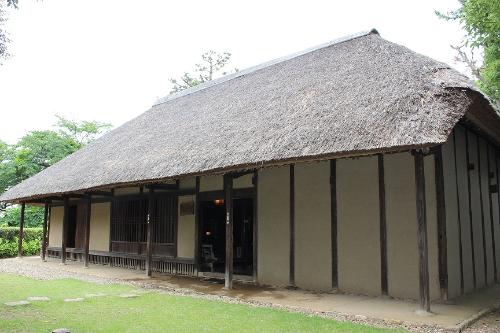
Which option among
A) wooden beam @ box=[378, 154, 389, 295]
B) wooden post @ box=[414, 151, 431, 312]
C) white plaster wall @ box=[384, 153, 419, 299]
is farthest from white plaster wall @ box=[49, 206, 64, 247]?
wooden post @ box=[414, 151, 431, 312]

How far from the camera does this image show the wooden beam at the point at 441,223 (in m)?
6.54

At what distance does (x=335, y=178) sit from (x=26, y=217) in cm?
2284

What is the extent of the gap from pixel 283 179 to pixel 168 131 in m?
4.51

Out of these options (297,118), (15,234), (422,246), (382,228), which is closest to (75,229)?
(15,234)

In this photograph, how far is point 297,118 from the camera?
7.68 metres

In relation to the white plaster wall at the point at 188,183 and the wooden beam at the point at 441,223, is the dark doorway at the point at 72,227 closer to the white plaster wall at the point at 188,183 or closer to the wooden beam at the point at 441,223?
the white plaster wall at the point at 188,183

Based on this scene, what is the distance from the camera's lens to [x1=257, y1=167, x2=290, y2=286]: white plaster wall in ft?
27.8

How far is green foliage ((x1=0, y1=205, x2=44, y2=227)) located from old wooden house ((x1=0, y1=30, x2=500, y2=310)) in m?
15.7

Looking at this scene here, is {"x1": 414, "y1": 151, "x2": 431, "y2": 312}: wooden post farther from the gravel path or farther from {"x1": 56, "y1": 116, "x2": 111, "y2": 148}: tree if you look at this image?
{"x1": 56, "y1": 116, "x2": 111, "y2": 148}: tree

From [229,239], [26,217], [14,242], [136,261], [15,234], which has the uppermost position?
[26,217]

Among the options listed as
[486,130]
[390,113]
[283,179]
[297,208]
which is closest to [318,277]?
[297,208]

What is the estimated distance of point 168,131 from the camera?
1186 cm

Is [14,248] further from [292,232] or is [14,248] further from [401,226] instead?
[401,226]

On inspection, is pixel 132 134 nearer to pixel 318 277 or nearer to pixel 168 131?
pixel 168 131
